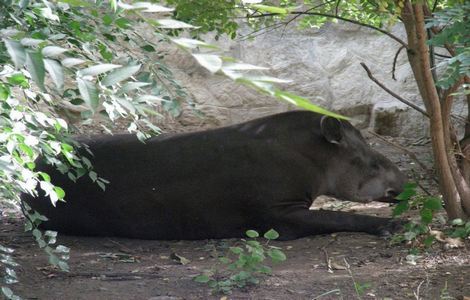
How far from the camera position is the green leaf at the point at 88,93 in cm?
183

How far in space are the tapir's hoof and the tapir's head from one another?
0.89 m

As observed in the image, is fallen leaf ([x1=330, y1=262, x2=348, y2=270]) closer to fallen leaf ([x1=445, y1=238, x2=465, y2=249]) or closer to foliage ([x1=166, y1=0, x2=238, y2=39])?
fallen leaf ([x1=445, y1=238, x2=465, y2=249])

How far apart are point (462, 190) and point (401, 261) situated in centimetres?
68

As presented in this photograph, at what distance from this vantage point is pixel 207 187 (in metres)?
5.80

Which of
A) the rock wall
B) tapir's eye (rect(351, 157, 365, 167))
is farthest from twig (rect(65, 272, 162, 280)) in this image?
A: the rock wall

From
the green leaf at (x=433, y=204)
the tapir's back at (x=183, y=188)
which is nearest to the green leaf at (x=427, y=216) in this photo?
the green leaf at (x=433, y=204)

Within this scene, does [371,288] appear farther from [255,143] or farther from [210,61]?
[210,61]

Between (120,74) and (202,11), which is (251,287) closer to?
(202,11)

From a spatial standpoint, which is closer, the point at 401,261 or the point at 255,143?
the point at 401,261

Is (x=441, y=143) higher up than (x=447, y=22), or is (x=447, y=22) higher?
(x=447, y=22)

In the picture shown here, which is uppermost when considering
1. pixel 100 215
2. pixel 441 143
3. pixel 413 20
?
pixel 413 20

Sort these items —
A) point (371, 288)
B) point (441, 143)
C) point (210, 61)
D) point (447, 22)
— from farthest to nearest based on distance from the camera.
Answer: point (441, 143) → point (371, 288) → point (447, 22) → point (210, 61)

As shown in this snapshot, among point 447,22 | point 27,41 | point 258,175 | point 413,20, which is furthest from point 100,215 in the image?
point 27,41

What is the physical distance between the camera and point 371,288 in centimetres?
415
